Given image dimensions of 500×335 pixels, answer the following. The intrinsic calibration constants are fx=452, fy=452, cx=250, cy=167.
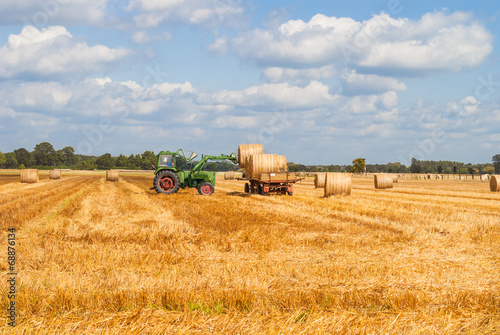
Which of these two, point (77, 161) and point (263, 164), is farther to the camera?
point (77, 161)

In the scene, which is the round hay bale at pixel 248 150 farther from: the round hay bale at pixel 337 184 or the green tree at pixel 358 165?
the green tree at pixel 358 165

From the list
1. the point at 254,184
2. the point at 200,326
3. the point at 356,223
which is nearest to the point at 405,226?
the point at 356,223

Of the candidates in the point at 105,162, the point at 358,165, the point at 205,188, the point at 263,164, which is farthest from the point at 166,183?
the point at 105,162

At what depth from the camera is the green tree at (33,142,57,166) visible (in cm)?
15875

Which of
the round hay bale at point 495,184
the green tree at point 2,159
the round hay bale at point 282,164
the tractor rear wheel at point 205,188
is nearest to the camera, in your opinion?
the round hay bale at point 282,164

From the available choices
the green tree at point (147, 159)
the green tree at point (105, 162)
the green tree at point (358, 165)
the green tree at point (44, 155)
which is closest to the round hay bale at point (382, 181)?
the green tree at point (358, 165)

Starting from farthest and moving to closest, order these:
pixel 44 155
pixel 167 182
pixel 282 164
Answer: pixel 44 155
pixel 167 182
pixel 282 164

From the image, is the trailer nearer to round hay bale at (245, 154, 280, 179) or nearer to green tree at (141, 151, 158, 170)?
round hay bale at (245, 154, 280, 179)

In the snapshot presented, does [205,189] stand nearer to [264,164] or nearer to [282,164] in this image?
[264,164]

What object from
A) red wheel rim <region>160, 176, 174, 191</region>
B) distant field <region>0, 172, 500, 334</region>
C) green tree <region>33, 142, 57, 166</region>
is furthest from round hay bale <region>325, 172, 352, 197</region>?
green tree <region>33, 142, 57, 166</region>

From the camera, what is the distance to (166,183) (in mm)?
24641

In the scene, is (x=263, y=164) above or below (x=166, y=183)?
above

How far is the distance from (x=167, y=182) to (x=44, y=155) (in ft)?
495

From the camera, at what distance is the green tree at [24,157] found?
160m
